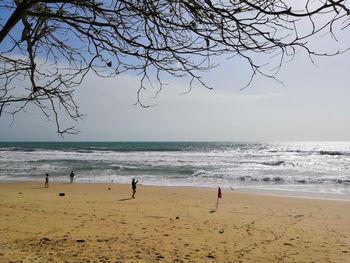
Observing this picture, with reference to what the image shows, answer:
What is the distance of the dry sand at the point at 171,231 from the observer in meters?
7.89

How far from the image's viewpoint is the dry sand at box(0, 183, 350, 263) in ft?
25.9

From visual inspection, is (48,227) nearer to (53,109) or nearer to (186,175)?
(53,109)

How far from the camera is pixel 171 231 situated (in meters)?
10.3

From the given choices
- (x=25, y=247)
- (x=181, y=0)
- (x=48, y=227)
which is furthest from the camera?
(x=48, y=227)

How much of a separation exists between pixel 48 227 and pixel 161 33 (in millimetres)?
8743

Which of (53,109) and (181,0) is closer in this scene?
(181,0)

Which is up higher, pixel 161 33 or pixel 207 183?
pixel 161 33

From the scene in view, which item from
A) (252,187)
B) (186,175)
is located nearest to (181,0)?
(252,187)

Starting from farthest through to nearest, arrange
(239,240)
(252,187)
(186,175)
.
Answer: (186,175)
(252,187)
(239,240)

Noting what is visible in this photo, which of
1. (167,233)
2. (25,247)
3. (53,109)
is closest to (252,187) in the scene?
(167,233)

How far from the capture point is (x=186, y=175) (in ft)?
104

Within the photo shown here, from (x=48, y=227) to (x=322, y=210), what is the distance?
32.6 feet

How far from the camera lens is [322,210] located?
15.3 meters

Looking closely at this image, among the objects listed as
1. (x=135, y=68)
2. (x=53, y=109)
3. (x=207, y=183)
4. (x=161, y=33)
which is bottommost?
(x=207, y=183)
